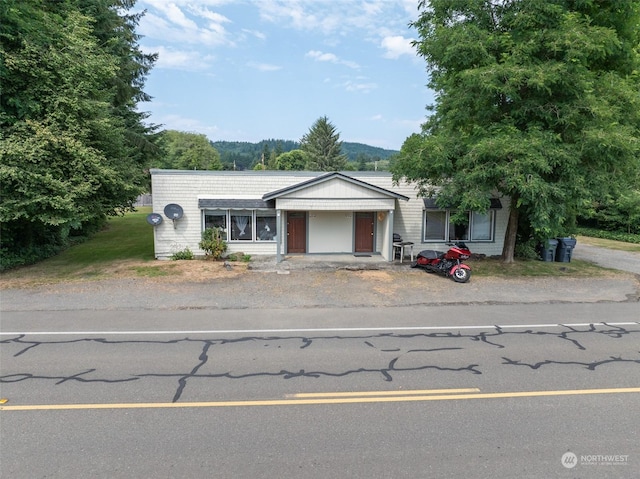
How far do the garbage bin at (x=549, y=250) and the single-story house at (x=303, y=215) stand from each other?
1.81m

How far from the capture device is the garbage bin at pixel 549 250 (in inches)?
686

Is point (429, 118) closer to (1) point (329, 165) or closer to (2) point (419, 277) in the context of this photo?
(2) point (419, 277)

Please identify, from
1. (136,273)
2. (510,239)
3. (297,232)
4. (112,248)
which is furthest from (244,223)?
(510,239)

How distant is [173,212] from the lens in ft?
54.4

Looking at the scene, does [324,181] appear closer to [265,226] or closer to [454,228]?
[265,226]

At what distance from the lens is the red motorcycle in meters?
13.2

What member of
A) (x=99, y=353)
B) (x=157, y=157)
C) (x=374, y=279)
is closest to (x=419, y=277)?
(x=374, y=279)

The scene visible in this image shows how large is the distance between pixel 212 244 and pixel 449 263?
31.5 feet

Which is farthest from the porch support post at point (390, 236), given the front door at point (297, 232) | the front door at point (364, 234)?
the front door at point (297, 232)

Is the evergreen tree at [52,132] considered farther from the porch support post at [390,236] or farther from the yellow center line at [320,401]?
the porch support post at [390,236]

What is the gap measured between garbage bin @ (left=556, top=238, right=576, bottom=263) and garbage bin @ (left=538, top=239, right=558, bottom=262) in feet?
0.61

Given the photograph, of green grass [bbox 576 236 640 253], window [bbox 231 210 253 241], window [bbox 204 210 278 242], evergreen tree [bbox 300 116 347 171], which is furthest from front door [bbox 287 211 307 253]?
evergreen tree [bbox 300 116 347 171]

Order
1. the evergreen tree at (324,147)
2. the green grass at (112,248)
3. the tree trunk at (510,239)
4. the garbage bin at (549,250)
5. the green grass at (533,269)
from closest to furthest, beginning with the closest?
the green grass at (533,269)
the tree trunk at (510,239)
the green grass at (112,248)
the garbage bin at (549,250)
the evergreen tree at (324,147)

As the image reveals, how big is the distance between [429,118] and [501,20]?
18.3 feet
